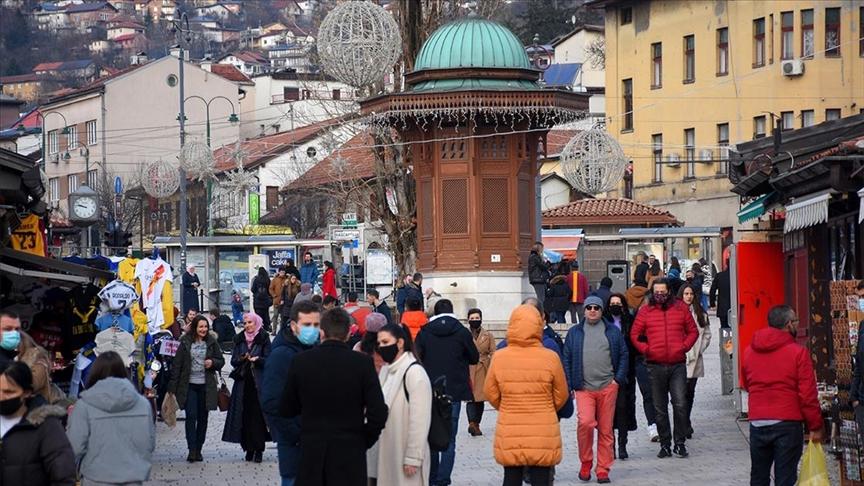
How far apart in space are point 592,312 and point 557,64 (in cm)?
7308

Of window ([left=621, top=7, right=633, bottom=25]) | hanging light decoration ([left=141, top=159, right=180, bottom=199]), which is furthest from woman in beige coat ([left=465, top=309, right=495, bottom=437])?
window ([left=621, top=7, right=633, bottom=25])

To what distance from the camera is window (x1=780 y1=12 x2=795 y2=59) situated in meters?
62.9

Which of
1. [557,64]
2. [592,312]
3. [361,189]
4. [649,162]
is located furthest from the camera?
[557,64]

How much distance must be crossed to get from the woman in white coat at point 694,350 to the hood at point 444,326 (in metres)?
3.00

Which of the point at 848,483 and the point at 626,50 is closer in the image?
the point at 848,483

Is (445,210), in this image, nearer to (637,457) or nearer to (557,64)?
(637,457)

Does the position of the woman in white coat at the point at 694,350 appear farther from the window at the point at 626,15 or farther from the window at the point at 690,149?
the window at the point at 626,15

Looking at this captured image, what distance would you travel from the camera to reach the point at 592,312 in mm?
17516

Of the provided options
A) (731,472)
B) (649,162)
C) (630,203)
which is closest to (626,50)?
(649,162)

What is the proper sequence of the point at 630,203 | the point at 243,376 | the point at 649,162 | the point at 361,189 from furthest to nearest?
the point at 649,162 < the point at 630,203 < the point at 361,189 < the point at 243,376

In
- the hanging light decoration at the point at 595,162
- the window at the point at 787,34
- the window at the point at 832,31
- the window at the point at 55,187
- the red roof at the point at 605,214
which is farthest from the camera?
the window at the point at 55,187

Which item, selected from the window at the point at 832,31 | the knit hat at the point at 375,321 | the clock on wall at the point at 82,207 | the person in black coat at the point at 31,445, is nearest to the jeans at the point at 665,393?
the knit hat at the point at 375,321

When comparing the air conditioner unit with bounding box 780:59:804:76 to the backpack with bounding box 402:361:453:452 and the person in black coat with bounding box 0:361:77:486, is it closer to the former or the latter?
the backpack with bounding box 402:361:453:452

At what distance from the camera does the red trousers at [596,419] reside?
17.4 metres
